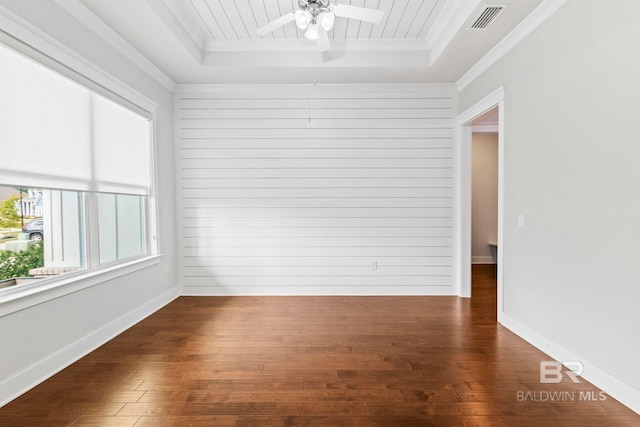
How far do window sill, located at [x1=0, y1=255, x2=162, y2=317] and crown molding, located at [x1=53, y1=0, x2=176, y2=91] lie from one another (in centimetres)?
210

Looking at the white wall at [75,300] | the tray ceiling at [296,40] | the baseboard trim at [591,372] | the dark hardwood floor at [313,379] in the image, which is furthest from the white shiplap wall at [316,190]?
the baseboard trim at [591,372]

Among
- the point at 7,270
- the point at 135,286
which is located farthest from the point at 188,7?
the point at 135,286

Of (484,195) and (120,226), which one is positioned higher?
(484,195)

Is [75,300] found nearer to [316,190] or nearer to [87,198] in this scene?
[87,198]

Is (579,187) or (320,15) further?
(320,15)

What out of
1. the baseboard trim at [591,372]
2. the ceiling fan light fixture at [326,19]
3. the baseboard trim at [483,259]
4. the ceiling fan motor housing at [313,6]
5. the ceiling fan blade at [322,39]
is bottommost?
the baseboard trim at [591,372]

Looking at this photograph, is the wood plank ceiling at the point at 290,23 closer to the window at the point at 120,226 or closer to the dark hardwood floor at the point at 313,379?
the window at the point at 120,226

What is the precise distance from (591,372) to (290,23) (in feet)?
13.0

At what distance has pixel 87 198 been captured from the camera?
8.84ft

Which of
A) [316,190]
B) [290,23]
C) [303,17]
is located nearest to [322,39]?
[303,17]

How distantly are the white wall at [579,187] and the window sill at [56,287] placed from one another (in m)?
3.86

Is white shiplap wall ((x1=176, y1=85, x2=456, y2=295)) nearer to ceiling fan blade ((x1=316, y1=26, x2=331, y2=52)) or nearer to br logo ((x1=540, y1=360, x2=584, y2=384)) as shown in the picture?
ceiling fan blade ((x1=316, y1=26, x2=331, y2=52))

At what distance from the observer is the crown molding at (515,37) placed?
2.45m

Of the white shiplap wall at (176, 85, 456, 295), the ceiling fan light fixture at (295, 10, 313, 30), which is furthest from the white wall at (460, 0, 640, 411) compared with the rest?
the ceiling fan light fixture at (295, 10, 313, 30)
